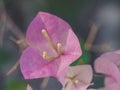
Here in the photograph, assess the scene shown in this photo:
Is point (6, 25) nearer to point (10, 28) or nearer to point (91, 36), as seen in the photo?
point (10, 28)

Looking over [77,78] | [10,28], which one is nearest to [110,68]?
[77,78]

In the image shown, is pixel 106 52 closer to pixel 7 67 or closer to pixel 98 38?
pixel 98 38

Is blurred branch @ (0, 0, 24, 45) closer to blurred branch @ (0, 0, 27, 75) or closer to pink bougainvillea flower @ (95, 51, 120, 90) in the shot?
blurred branch @ (0, 0, 27, 75)

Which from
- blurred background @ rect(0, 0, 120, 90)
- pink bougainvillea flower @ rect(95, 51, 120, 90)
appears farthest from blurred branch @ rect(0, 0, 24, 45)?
pink bougainvillea flower @ rect(95, 51, 120, 90)
